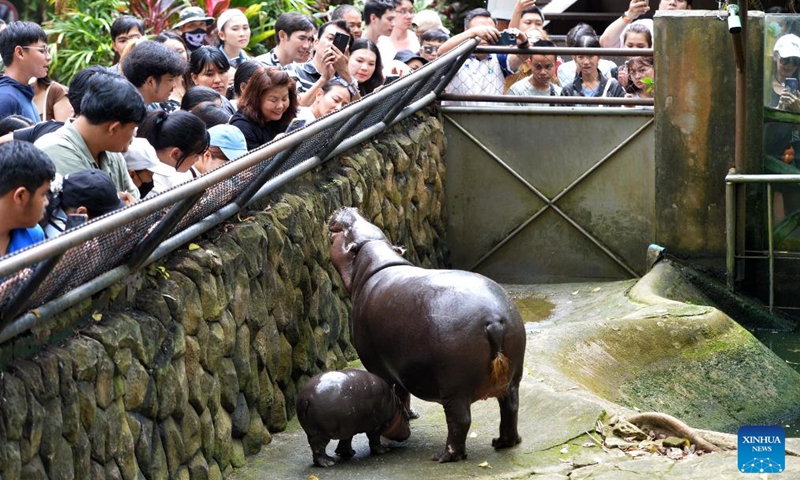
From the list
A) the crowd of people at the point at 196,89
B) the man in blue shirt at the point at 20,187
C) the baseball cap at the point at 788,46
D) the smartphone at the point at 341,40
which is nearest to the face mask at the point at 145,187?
the crowd of people at the point at 196,89

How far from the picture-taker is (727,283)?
31.8ft

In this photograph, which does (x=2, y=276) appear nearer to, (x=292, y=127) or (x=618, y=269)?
(x=292, y=127)

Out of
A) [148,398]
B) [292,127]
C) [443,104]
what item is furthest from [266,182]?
[443,104]

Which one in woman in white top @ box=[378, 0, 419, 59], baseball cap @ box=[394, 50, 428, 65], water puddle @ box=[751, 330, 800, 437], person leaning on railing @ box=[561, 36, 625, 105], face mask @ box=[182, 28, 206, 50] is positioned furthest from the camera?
woman in white top @ box=[378, 0, 419, 59]

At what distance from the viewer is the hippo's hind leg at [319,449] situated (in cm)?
549

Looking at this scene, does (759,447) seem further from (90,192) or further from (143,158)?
(143,158)

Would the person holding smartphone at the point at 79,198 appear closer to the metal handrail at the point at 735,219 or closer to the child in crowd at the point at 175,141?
the child in crowd at the point at 175,141

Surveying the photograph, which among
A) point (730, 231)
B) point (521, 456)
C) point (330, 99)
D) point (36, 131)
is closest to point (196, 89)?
point (330, 99)

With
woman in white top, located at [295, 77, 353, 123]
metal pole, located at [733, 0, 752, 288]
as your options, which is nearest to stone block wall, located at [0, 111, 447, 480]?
woman in white top, located at [295, 77, 353, 123]

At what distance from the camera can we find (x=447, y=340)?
530 cm

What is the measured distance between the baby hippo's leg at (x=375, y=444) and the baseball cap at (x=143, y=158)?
1.51m

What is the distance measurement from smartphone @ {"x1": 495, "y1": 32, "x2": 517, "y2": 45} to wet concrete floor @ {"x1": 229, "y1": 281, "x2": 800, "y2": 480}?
3.74 m

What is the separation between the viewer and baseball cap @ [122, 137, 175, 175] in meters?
5.72

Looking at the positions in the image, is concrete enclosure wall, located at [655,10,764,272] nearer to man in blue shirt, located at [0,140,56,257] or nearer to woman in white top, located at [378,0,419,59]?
woman in white top, located at [378,0,419,59]
